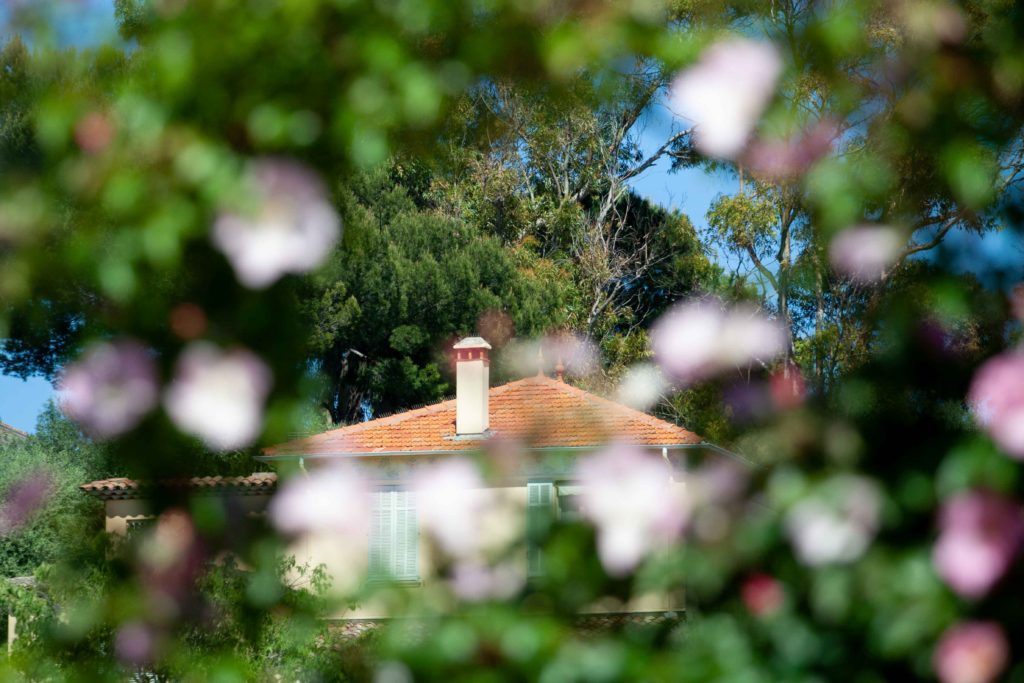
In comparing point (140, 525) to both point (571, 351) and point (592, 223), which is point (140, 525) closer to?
point (571, 351)

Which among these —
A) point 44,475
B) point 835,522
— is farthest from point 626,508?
point 44,475

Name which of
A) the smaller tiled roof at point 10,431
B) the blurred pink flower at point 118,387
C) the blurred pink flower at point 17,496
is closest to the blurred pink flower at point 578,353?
the blurred pink flower at point 17,496

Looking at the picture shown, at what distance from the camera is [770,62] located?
1.47m

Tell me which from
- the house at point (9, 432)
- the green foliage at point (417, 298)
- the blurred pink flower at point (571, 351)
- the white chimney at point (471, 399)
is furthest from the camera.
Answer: the house at point (9, 432)

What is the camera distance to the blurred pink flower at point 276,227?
141 centimetres

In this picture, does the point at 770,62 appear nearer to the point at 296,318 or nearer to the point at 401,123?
the point at 401,123

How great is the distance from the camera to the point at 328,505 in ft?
4.46

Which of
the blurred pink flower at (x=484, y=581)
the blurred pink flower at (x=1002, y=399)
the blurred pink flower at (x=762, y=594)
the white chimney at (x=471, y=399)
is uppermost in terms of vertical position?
the white chimney at (x=471, y=399)

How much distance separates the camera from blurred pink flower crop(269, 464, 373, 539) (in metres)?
1.35

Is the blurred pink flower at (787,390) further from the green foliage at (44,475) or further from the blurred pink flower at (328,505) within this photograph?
the green foliage at (44,475)

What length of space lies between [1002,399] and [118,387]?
3.66 feet

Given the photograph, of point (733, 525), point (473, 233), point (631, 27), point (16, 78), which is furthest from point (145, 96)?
point (473, 233)

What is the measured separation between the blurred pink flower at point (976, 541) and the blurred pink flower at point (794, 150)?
1.71ft

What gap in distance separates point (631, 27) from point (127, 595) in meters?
1.01
